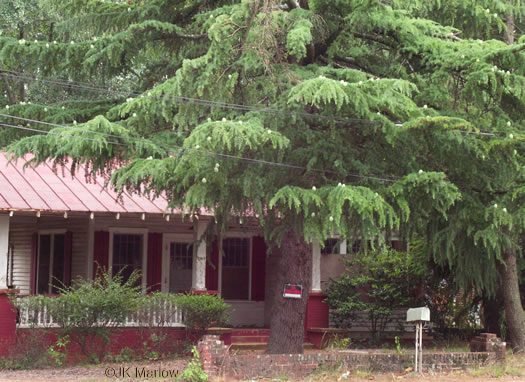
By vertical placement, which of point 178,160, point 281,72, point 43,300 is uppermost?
point 281,72

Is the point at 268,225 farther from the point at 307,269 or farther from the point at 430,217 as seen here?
the point at 430,217

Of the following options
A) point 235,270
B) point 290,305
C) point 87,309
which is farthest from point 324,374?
point 235,270

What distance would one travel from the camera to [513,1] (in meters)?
16.4

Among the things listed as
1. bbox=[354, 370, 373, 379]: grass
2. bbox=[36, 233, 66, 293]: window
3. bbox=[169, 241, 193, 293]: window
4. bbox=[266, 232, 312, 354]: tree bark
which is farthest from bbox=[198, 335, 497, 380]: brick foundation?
bbox=[36, 233, 66, 293]: window

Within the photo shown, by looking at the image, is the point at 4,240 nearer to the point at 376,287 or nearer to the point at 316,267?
the point at 316,267

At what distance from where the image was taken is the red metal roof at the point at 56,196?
53.5 ft

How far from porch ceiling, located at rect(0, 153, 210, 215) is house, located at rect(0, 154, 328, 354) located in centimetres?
2

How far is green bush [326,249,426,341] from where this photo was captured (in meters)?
20.4

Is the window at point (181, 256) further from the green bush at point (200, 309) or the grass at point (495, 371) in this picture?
the grass at point (495, 371)

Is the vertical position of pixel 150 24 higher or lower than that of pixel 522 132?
higher

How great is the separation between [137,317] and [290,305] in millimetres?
3905

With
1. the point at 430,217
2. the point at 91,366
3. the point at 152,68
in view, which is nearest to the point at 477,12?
the point at 430,217

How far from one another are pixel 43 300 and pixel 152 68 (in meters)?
5.35

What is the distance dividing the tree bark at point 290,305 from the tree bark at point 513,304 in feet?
19.7
